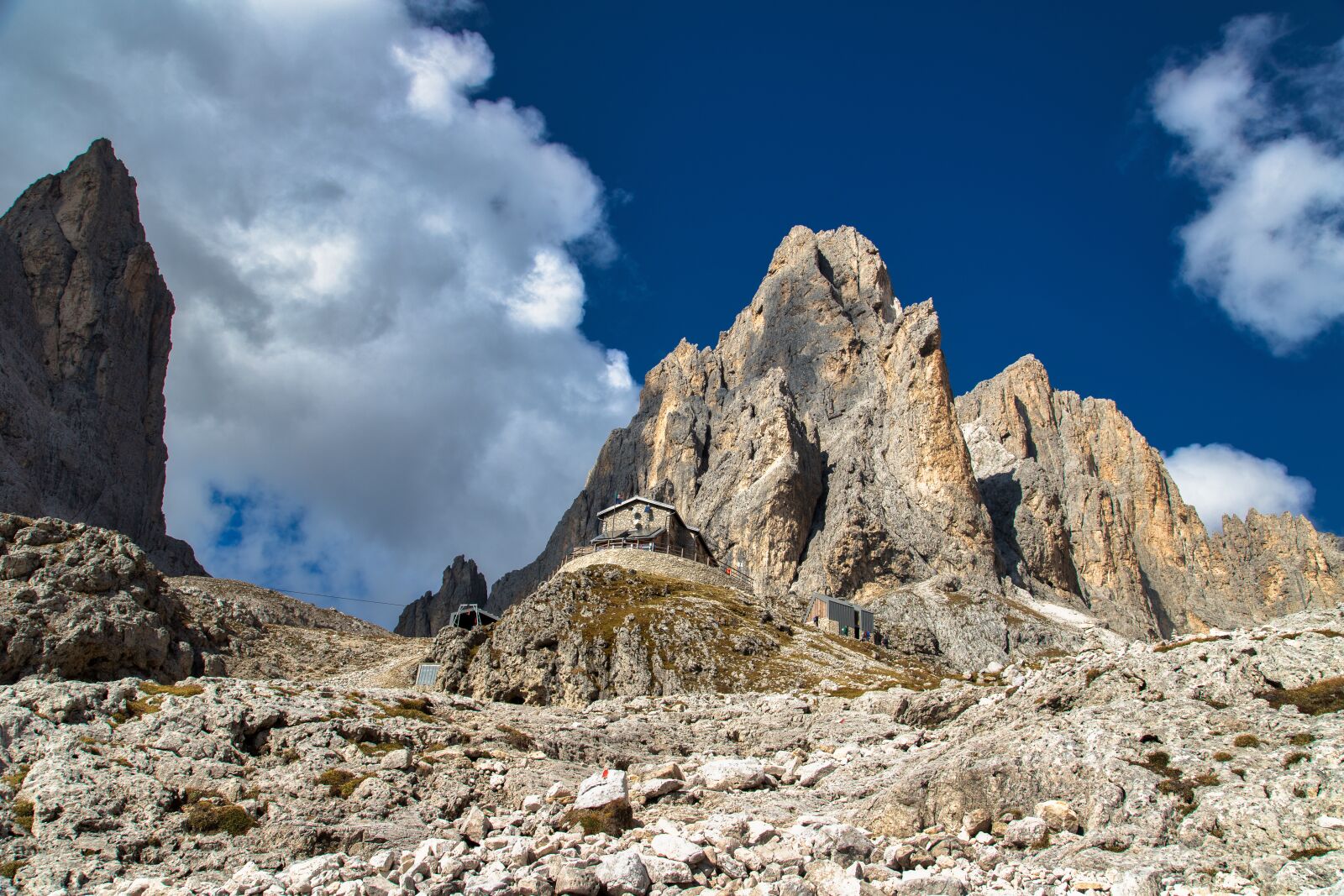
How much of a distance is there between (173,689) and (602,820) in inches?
596

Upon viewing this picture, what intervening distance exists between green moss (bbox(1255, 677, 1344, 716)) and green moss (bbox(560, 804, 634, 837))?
50.4ft

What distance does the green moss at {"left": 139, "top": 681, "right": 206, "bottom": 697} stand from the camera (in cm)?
2656

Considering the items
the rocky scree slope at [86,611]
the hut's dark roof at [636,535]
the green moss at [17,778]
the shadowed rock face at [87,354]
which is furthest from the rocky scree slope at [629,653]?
the shadowed rock face at [87,354]

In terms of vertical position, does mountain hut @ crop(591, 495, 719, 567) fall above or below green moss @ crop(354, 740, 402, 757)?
above

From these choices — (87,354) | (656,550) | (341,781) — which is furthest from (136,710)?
(87,354)

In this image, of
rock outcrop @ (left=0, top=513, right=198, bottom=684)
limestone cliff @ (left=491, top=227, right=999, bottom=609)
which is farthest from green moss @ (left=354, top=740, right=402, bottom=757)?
limestone cliff @ (left=491, top=227, right=999, bottom=609)

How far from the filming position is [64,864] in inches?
683

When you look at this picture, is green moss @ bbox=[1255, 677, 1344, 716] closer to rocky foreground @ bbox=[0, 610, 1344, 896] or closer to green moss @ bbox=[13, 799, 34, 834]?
rocky foreground @ bbox=[0, 610, 1344, 896]

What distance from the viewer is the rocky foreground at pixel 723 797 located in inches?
642

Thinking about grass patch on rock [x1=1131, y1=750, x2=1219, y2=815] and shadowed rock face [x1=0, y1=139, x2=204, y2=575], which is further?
shadowed rock face [x1=0, y1=139, x2=204, y2=575]

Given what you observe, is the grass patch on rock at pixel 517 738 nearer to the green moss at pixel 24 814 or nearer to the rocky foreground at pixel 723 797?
the rocky foreground at pixel 723 797

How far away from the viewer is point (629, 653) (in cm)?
5666

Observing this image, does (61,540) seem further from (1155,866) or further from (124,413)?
(124,413)

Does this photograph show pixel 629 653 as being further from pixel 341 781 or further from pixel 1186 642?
pixel 1186 642
